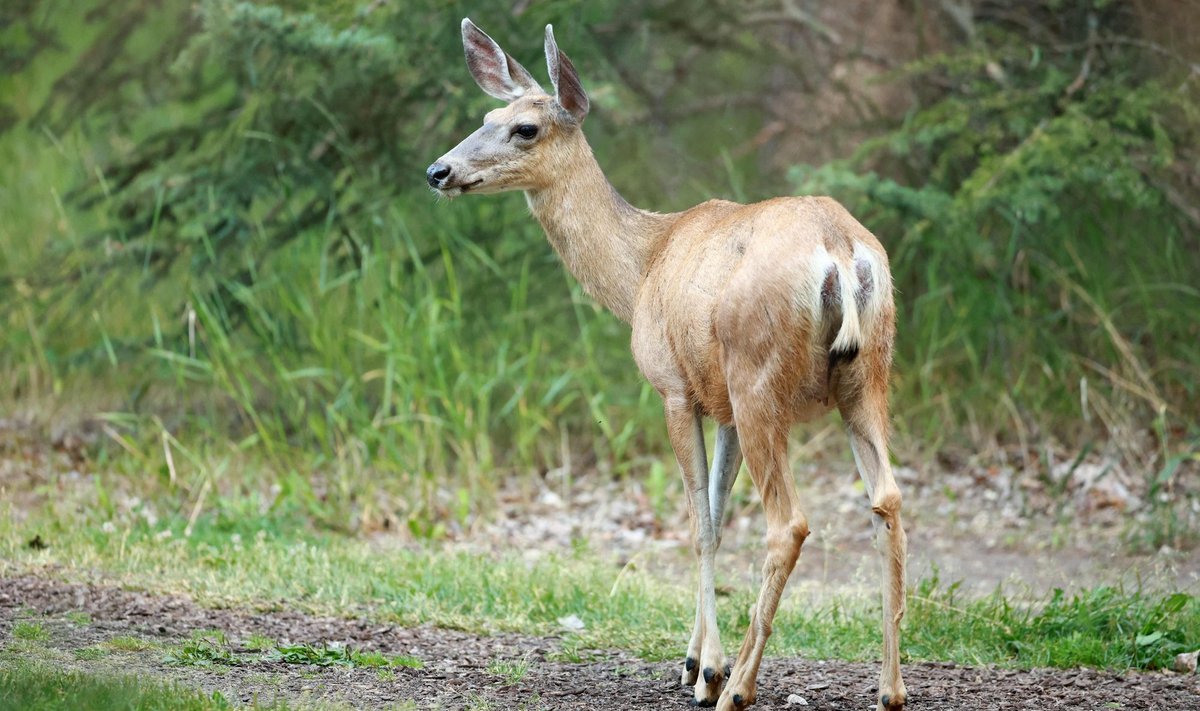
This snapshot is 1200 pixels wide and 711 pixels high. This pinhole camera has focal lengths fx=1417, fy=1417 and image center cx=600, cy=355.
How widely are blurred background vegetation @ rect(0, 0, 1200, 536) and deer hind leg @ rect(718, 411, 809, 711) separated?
356 centimetres

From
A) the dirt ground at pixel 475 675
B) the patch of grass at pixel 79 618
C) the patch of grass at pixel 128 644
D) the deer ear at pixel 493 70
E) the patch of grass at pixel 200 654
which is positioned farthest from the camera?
the deer ear at pixel 493 70

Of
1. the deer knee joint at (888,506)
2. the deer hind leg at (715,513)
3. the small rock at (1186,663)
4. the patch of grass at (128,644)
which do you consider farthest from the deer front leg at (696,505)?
the patch of grass at (128,644)

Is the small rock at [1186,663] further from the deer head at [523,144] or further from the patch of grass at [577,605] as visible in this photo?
the deer head at [523,144]

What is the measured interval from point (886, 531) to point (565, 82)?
7.44ft

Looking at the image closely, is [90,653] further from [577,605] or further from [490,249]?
[490,249]

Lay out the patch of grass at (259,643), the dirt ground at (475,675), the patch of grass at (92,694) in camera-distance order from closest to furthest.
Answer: the patch of grass at (92,694), the dirt ground at (475,675), the patch of grass at (259,643)

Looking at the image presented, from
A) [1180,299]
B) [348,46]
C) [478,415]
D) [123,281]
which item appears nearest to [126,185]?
[123,281]

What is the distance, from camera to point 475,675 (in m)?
4.88

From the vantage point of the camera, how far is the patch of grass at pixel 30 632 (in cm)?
474

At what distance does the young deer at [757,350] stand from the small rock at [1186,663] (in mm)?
1326

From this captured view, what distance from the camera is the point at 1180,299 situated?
28.7ft

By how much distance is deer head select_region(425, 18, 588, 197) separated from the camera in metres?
5.48

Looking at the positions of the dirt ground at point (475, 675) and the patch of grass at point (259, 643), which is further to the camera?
the patch of grass at point (259, 643)

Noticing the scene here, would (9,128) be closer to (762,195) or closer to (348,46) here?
(348,46)
